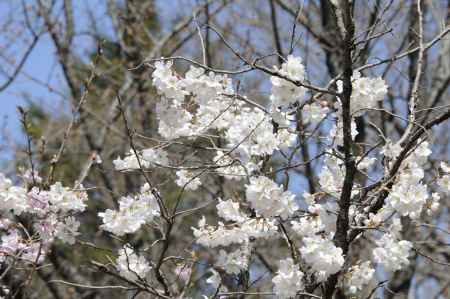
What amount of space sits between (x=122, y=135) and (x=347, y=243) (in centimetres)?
451

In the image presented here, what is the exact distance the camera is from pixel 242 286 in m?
3.54

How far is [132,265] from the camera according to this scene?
3.28 metres

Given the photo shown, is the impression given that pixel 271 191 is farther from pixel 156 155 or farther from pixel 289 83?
pixel 156 155

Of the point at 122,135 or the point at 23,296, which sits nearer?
the point at 23,296

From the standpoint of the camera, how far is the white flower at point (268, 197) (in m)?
2.79

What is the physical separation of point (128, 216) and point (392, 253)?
1116 millimetres

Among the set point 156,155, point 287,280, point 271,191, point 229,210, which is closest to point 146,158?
point 156,155

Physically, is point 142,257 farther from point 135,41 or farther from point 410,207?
point 135,41

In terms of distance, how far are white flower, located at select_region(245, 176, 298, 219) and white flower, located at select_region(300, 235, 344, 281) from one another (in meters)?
0.22

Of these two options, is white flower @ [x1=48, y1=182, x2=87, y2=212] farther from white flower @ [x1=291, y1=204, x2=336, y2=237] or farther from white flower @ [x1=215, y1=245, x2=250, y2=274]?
white flower @ [x1=291, y1=204, x2=336, y2=237]

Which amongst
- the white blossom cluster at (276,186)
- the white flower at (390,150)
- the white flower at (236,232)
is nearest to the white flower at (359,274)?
the white blossom cluster at (276,186)

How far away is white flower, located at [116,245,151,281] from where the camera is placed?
3.24 m

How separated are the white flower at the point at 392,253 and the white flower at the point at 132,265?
A: 39.9 inches

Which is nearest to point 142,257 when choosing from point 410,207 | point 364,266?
point 364,266
